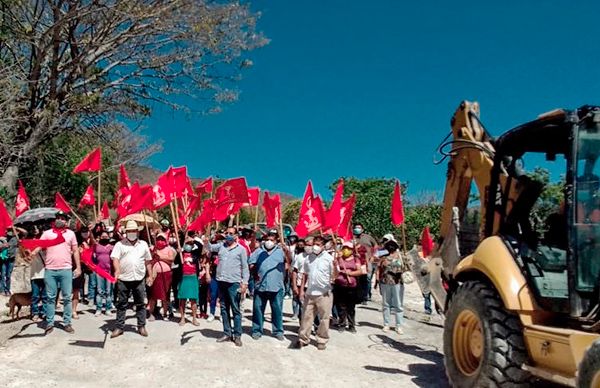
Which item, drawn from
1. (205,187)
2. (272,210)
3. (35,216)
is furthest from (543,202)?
(35,216)

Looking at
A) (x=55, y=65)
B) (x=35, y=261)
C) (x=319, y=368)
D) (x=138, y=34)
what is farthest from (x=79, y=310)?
(x=138, y=34)

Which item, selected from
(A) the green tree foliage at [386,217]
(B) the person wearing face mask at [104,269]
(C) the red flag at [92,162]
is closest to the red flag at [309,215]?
(B) the person wearing face mask at [104,269]

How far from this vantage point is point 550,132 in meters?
5.60

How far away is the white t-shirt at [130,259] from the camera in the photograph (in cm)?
922

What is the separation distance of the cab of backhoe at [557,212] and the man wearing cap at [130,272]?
538cm

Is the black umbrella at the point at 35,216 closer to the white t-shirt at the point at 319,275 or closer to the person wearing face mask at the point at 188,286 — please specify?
the person wearing face mask at the point at 188,286

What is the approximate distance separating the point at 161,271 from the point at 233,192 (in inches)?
121

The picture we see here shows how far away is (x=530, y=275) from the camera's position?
545 cm

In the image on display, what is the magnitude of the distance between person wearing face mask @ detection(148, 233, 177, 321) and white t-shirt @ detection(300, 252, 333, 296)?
282 centimetres

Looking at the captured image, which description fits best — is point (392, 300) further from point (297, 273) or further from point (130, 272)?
point (130, 272)

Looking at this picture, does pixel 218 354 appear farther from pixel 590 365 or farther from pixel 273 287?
pixel 590 365

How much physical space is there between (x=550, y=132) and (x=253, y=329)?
5.91 metres

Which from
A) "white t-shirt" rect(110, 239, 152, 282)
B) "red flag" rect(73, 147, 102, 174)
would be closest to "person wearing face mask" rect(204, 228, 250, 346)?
"white t-shirt" rect(110, 239, 152, 282)

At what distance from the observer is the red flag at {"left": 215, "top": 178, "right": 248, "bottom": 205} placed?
42.5 feet
